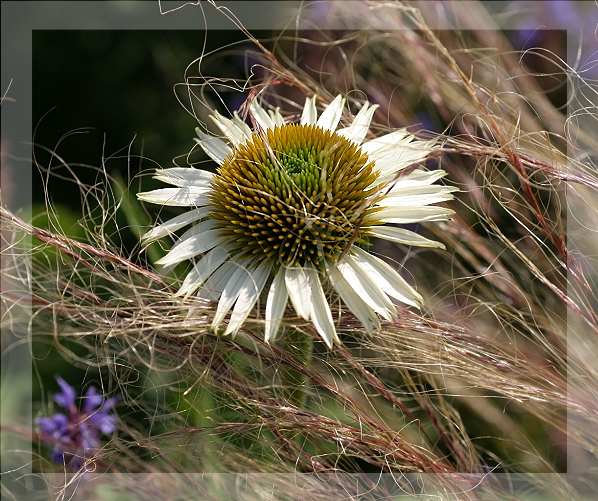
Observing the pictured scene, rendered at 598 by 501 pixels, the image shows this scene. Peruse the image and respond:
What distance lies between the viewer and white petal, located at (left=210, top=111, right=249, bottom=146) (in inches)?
27.1

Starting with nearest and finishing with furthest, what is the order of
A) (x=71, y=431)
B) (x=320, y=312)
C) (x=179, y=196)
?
(x=320, y=312) → (x=179, y=196) → (x=71, y=431)

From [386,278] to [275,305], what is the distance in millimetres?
117

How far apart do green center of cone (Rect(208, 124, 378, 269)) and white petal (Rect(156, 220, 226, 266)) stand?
0.05ft

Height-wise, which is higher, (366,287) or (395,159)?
(395,159)

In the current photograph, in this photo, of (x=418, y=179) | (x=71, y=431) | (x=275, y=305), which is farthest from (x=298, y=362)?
(x=71, y=431)

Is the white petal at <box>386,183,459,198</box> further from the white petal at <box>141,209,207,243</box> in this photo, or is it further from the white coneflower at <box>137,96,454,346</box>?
the white petal at <box>141,209,207,243</box>

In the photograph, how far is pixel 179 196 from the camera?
0.67 metres

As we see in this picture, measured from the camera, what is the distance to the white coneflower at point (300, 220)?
1.88 ft

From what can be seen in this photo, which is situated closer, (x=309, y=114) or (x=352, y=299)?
(x=352, y=299)

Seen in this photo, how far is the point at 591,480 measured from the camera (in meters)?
Answer: 0.84
